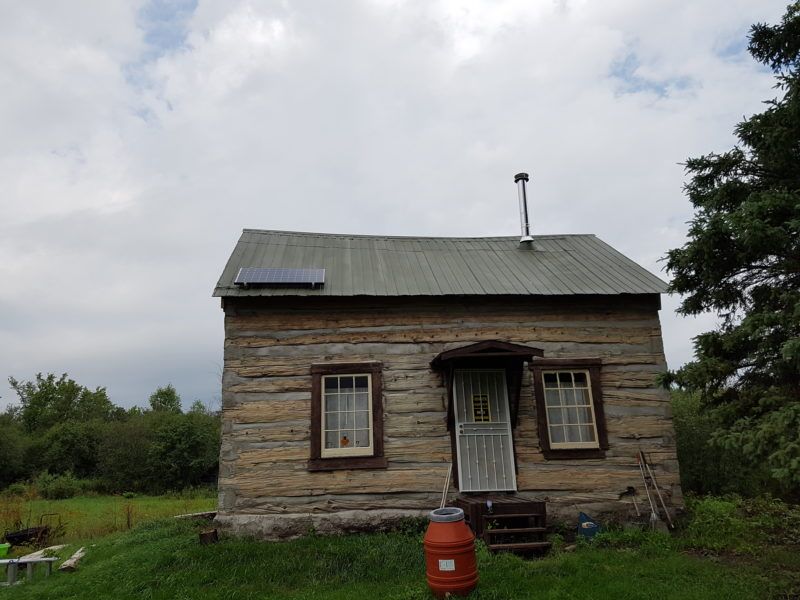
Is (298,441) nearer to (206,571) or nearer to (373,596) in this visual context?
(206,571)

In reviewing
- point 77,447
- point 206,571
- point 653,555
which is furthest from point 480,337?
point 77,447

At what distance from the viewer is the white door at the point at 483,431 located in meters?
9.48

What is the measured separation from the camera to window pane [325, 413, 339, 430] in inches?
379

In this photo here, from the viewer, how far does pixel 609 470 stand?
9.73 metres

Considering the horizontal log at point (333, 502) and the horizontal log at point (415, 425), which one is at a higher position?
the horizontal log at point (415, 425)

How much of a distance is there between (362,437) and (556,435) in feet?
11.9

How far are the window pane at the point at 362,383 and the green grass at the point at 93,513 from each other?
6.62m

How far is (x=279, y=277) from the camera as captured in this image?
32.7 feet

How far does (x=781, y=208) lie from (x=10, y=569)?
1200 cm

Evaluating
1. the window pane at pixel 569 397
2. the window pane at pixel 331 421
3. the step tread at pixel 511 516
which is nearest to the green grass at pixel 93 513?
the window pane at pixel 331 421

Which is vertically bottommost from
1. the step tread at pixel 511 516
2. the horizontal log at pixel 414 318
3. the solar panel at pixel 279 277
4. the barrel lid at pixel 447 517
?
the step tread at pixel 511 516

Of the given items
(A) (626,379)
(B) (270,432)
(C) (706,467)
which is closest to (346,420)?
(B) (270,432)

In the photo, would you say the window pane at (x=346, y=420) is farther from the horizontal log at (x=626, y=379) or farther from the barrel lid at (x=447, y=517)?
the horizontal log at (x=626, y=379)

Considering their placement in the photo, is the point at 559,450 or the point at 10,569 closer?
the point at 10,569
